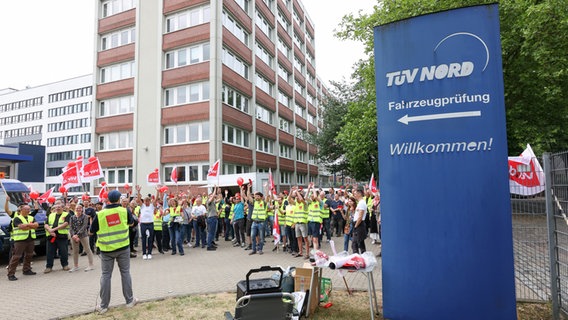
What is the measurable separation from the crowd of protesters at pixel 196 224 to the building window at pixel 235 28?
61.0 feet

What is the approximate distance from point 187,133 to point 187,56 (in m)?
6.25

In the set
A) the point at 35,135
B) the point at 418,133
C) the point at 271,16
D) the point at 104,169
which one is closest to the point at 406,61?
the point at 418,133

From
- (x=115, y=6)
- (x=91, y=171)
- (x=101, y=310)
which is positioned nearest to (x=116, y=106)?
(x=115, y=6)

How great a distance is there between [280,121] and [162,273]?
114 ft

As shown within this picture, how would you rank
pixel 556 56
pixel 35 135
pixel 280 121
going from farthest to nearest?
pixel 35 135 < pixel 280 121 < pixel 556 56

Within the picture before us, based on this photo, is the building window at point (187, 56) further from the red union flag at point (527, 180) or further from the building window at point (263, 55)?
the red union flag at point (527, 180)

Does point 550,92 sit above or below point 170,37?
below

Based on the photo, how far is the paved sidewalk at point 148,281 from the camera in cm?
709

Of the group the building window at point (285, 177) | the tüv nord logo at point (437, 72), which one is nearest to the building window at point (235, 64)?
the building window at point (285, 177)

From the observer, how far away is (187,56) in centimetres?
2925

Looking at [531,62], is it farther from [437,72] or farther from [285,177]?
[285,177]

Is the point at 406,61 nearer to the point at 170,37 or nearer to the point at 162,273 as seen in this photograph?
the point at 162,273

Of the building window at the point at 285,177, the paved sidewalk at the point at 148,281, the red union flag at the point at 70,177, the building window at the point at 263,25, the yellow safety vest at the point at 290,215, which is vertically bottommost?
the paved sidewalk at the point at 148,281

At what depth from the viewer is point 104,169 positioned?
31797 mm
